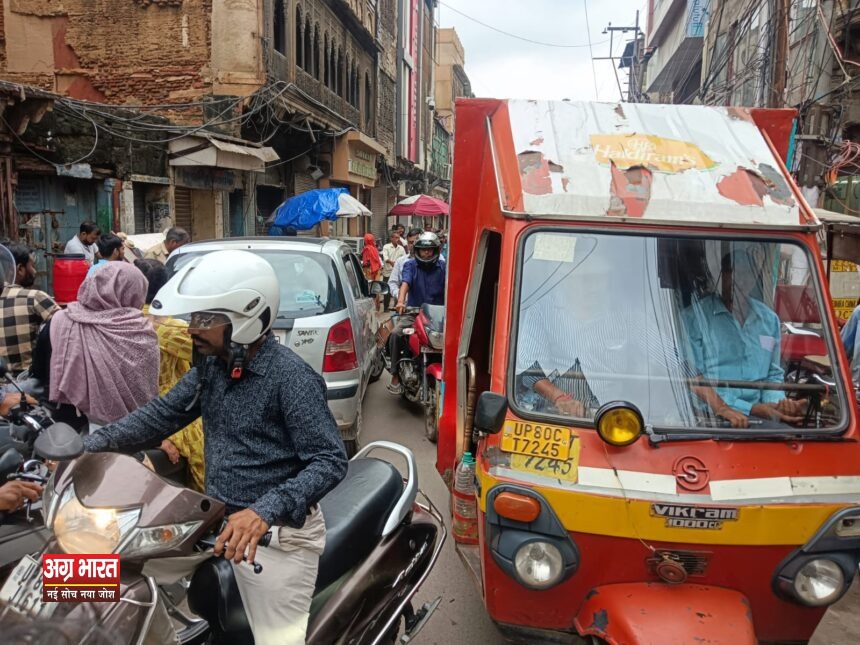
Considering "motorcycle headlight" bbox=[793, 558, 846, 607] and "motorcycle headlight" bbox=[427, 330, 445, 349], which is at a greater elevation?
"motorcycle headlight" bbox=[427, 330, 445, 349]

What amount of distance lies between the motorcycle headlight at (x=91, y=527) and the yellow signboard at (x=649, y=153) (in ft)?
7.97

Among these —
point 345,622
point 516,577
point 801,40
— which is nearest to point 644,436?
point 516,577

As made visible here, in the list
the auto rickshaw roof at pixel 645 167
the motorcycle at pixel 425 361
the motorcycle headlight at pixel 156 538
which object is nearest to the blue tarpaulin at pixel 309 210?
the motorcycle at pixel 425 361

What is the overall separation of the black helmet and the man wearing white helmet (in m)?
5.21

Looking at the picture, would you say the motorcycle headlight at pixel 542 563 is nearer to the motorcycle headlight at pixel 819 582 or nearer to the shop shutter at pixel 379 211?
the motorcycle headlight at pixel 819 582

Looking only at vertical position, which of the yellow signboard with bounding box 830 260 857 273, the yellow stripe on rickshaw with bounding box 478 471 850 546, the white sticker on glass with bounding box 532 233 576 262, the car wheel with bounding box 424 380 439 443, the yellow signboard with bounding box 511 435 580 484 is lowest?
the car wheel with bounding box 424 380 439 443

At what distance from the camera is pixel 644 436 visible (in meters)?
2.50

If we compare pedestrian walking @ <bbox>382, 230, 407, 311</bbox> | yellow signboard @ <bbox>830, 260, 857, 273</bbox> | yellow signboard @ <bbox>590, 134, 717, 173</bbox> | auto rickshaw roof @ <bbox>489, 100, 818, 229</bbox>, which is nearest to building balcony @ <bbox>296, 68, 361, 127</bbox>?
pedestrian walking @ <bbox>382, 230, 407, 311</bbox>

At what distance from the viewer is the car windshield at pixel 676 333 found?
263 cm

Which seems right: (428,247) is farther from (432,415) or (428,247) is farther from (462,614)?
(462,614)

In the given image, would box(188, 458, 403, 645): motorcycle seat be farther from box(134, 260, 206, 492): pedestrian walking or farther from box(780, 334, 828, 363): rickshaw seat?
box(780, 334, 828, 363): rickshaw seat

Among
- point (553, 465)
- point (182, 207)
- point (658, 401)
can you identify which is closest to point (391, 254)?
point (182, 207)

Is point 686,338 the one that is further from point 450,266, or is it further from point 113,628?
point 113,628

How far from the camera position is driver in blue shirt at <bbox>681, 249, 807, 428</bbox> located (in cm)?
263
